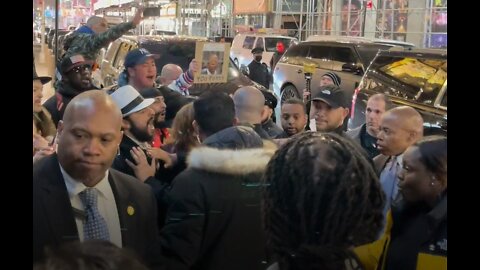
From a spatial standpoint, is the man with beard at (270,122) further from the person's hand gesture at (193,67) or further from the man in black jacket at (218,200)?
the person's hand gesture at (193,67)

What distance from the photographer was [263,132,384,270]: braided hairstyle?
159 cm

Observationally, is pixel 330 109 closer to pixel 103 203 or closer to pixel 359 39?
pixel 103 203

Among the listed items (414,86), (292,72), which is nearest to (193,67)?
(414,86)

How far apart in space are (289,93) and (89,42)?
0.80m

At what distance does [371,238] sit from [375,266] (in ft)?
0.32

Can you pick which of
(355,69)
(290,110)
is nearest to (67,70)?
(290,110)

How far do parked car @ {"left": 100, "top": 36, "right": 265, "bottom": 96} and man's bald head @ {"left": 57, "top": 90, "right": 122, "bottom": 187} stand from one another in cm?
20

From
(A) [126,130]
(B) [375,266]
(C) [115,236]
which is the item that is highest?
(A) [126,130]

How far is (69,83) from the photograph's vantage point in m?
1.52

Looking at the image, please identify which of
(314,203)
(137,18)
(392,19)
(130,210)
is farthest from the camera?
(392,19)

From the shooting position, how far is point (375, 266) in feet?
5.65

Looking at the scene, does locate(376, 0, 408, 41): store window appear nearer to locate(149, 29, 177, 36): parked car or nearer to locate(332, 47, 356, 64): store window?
locate(332, 47, 356, 64): store window
